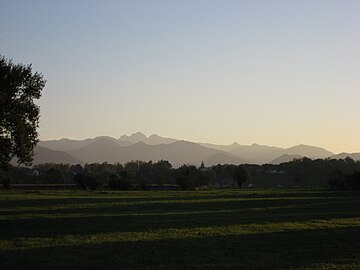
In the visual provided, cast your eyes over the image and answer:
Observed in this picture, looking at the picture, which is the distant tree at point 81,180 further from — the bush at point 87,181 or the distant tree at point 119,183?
the distant tree at point 119,183

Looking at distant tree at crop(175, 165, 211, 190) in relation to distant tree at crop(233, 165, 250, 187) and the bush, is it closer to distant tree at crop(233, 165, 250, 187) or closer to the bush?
distant tree at crop(233, 165, 250, 187)

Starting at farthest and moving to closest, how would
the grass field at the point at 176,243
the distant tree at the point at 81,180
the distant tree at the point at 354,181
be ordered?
the distant tree at the point at 81,180 < the distant tree at the point at 354,181 < the grass field at the point at 176,243

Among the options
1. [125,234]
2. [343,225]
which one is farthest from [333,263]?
[343,225]

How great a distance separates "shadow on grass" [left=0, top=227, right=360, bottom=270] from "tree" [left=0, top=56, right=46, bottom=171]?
16.2 meters

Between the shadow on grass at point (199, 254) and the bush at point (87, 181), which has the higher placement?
the bush at point (87, 181)

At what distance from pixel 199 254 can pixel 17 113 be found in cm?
2106

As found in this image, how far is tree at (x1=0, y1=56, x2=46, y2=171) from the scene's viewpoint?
123 feet

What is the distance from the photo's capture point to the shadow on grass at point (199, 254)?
62.8ft

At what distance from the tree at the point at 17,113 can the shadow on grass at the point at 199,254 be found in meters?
16.2

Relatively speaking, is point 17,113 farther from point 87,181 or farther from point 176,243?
point 87,181

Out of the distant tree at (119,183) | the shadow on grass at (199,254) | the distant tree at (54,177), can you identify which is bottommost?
the shadow on grass at (199,254)

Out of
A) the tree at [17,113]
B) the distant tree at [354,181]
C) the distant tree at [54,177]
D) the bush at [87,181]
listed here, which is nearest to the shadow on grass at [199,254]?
the tree at [17,113]

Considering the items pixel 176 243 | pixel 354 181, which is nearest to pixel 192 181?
pixel 354 181

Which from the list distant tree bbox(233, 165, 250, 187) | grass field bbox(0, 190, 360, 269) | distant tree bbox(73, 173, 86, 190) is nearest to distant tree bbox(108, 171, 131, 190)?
distant tree bbox(73, 173, 86, 190)
